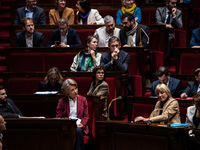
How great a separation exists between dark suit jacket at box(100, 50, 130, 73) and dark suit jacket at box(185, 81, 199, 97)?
0.48 m

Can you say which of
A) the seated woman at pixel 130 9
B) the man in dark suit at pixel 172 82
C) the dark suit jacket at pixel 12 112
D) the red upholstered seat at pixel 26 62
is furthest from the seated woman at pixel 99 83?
the seated woman at pixel 130 9

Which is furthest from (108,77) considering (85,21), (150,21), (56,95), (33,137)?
(150,21)

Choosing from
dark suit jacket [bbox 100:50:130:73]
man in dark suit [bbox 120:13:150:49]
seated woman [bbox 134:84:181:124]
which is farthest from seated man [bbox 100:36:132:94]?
seated woman [bbox 134:84:181:124]

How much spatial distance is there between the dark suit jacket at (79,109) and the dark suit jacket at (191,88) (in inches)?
27.1

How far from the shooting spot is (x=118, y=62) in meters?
3.11

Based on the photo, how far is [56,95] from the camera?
9.04 ft

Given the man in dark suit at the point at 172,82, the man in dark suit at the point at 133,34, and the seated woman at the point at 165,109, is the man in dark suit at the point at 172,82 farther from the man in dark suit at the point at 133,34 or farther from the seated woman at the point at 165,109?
the man in dark suit at the point at 133,34

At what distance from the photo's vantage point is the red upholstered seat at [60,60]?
11.1 ft

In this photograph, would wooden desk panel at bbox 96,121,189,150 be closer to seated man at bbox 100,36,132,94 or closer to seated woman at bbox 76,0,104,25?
seated man at bbox 100,36,132,94

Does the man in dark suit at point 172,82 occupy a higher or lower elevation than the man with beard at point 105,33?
lower

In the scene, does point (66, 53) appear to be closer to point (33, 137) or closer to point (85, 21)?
point (85, 21)

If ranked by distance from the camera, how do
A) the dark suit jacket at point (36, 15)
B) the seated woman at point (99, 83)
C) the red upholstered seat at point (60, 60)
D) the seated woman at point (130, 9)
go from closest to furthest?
1. the seated woman at point (99, 83)
2. the red upholstered seat at point (60, 60)
3. the seated woman at point (130, 9)
4. the dark suit jacket at point (36, 15)

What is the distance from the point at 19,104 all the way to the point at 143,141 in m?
0.96

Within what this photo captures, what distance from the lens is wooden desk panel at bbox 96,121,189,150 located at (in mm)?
2072
